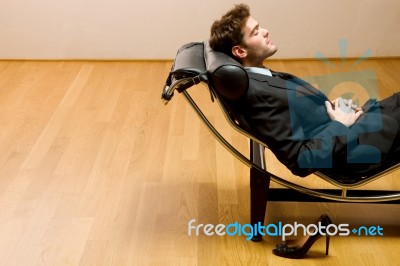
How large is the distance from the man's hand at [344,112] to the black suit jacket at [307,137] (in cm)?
6

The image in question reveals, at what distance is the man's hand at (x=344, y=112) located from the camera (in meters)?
Answer: 2.39

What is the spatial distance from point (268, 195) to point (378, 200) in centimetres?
45

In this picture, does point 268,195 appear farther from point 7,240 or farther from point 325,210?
point 7,240

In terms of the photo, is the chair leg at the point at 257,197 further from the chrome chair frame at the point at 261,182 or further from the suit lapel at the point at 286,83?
the suit lapel at the point at 286,83

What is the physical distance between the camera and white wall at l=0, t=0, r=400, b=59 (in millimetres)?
4434

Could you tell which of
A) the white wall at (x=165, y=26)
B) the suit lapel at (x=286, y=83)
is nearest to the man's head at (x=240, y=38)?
the suit lapel at (x=286, y=83)

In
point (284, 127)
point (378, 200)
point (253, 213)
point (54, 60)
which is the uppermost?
point (284, 127)

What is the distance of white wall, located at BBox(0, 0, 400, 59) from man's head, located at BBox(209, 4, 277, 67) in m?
1.99

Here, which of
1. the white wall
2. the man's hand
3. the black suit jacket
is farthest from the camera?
the white wall

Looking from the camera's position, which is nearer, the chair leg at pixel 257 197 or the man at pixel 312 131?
the man at pixel 312 131

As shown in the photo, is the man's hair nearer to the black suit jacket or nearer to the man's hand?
the black suit jacket

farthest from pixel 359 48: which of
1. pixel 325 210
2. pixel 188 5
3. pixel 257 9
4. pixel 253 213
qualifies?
pixel 253 213

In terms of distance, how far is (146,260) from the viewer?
7.95 feet

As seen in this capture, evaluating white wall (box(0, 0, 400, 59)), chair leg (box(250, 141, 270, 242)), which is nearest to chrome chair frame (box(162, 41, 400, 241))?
chair leg (box(250, 141, 270, 242))
